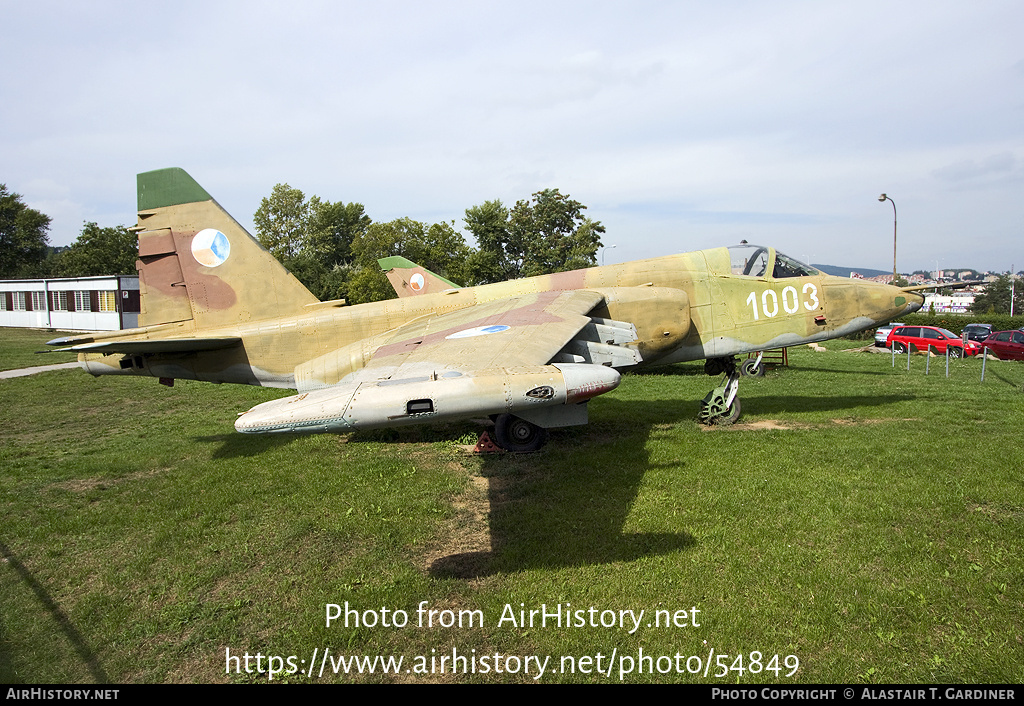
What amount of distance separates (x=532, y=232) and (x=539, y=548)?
155 feet

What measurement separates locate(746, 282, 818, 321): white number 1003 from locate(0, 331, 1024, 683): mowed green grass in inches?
95.0

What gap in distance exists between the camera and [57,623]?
548cm

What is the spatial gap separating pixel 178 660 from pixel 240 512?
10.6 ft

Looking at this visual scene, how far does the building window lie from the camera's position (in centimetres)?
4341

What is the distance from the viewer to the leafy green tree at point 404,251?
47.2 m

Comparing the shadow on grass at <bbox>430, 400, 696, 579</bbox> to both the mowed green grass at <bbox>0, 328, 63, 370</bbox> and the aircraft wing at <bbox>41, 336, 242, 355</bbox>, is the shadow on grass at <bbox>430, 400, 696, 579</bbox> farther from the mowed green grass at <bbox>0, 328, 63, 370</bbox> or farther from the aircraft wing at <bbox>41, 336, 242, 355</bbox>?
the mowed green grass at <bbox>0, 328, 63, 370</bbox>

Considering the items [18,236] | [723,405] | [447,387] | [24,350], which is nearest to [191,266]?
[447,387]

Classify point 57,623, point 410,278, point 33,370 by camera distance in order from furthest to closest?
point 33,370 → point 410,278 → point 57,623

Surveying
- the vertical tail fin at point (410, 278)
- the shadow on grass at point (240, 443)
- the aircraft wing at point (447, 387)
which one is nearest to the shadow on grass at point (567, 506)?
the aircraft wing at point (447, 387)

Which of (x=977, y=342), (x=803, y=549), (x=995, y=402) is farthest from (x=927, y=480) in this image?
(x=977, y=342)

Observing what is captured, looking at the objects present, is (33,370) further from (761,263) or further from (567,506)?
(761,263)

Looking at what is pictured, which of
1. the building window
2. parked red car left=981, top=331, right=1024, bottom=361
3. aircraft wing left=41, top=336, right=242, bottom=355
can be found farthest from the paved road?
parked red car left=981, top=331, right=1024, bottom=361

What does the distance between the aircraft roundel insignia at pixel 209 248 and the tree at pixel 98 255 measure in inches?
2731

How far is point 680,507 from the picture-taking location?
7.52 metres
